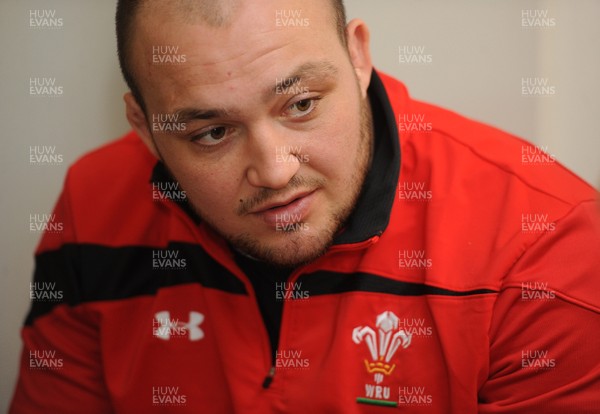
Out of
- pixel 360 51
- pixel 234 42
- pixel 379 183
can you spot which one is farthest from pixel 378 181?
pixel 234 42

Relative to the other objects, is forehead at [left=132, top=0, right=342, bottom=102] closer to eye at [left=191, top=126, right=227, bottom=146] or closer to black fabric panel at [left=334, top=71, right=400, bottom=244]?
eye at [left=191, top=126, right=227, bottom=146]

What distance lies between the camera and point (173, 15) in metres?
1.05

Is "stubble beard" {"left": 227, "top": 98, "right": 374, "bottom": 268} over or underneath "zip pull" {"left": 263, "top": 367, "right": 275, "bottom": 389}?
over

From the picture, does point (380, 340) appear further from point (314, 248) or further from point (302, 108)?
point (302, 108)

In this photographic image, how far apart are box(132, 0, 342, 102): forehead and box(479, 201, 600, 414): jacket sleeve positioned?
485 millimetres

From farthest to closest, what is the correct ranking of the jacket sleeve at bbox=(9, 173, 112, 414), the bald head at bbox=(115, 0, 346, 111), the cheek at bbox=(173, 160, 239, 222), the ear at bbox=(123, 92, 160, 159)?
the jacket sleeve at bbox=(9, 173, 112, 414) → the ear at bbox=(123, 92, 160, 159) → the cheek at bbox=(173, 160, 239, 222) → the bald head at bbox=(115, 0, 346, 111)

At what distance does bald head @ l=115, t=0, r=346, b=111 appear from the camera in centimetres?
103

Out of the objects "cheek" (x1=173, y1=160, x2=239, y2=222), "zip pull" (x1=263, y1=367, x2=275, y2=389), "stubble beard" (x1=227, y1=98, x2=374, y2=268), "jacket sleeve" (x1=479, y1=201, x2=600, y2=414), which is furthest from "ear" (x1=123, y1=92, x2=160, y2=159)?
"jacket sleeve" (x1=479, y1=201, x2=600, y2=414)

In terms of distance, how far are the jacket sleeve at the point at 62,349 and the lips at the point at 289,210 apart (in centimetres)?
51

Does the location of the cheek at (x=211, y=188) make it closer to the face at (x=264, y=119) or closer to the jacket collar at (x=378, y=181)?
the face at (x=264, y=119)

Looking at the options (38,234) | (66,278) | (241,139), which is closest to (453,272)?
(241,139)

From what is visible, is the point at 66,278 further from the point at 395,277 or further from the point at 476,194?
the point at 476,194

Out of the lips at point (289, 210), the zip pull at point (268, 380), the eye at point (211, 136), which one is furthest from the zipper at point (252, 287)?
the eye at point (211, 136)

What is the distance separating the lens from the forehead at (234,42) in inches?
40.6
